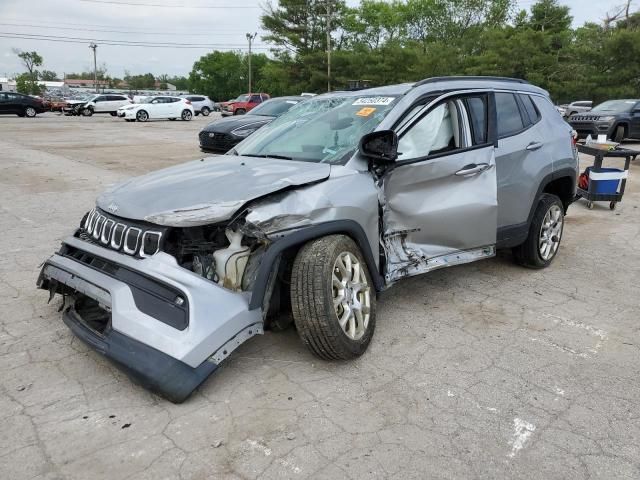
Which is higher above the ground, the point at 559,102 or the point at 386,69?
the point at 386,69

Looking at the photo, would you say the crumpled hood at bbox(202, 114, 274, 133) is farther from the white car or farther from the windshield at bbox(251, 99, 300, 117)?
the white car

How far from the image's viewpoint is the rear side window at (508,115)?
14.8ft

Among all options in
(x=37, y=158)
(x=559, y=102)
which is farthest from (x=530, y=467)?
(x=559, y=102)

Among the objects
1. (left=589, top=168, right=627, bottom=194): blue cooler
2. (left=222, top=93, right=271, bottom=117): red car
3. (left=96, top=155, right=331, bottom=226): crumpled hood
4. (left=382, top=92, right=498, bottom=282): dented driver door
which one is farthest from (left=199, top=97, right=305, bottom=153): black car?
(left=222, top=93, right=271, bottom=117): red car

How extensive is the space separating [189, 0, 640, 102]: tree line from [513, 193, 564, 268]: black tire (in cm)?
3384

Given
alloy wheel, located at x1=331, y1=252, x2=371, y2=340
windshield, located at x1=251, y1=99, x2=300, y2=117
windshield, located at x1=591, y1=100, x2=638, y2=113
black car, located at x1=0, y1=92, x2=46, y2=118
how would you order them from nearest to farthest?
alloy wheel, located at x1=331, y1=252, x2=371, y2=340
windshield, located at x1=251, y1=99, x2=300, y2=117
windshield, located at x1=591, y1=100, x2=638, y2=113
black car, located at x1=0, y1=92, x2=46, y2=118

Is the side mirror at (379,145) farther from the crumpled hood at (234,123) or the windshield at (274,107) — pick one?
the windshield at (274,107)

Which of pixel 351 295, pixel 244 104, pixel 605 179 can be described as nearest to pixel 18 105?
pixel 244 104

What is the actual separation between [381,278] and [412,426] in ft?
3.61

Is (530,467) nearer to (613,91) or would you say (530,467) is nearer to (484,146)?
(484,146)

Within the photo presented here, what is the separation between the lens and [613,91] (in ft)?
111

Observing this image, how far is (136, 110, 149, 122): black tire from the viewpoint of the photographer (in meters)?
29.4

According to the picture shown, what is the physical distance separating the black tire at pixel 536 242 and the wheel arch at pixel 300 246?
2104 millimetres

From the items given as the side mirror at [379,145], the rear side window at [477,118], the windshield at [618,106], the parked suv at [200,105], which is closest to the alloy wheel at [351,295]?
the side mirror at [379,145]
